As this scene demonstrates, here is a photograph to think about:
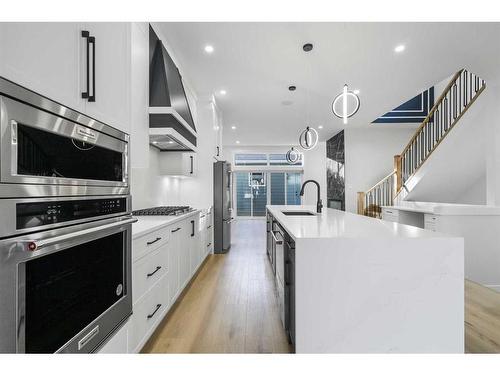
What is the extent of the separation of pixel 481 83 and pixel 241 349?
17.0 ft

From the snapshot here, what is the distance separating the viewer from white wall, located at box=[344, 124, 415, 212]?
716 centimetres

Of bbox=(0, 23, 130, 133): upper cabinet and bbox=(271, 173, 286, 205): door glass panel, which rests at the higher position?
bbox=(0, 23, 130, 133): upper cabinet

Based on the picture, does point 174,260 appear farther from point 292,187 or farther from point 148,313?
point 292,187

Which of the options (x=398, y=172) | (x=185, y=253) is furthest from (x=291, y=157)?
(x=185, y=253)

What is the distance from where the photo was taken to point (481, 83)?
383cm

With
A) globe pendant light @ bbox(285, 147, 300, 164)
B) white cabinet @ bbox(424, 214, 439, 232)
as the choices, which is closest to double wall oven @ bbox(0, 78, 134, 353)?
white cabinet @ bbox(424, 214, 439, 232)

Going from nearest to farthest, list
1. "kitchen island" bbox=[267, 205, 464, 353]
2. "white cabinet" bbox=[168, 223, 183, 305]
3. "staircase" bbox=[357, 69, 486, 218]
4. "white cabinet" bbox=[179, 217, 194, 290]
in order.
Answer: "kitchen island" bbox=[267, 205, 464, 353]
"white cabinet" bbox=[168, 223, 183, 305]
"white cabinet" bbox=[179, 217, 194, 290]
"staircase" bbox=[357, 69, 486, 218]

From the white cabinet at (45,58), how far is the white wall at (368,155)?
23.5 ft

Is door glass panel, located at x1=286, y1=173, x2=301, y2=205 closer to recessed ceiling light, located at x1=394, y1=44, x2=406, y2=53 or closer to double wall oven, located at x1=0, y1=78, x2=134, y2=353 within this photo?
recessed ceiling light, located at x1=394, y1=44, x2=406, y2=53

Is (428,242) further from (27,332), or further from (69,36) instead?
(69,36)

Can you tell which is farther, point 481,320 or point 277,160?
point 277,160

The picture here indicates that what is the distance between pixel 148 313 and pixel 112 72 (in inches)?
63.0

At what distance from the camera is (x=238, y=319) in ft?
7.13

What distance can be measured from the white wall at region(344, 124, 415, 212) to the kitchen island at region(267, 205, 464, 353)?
604 cm
